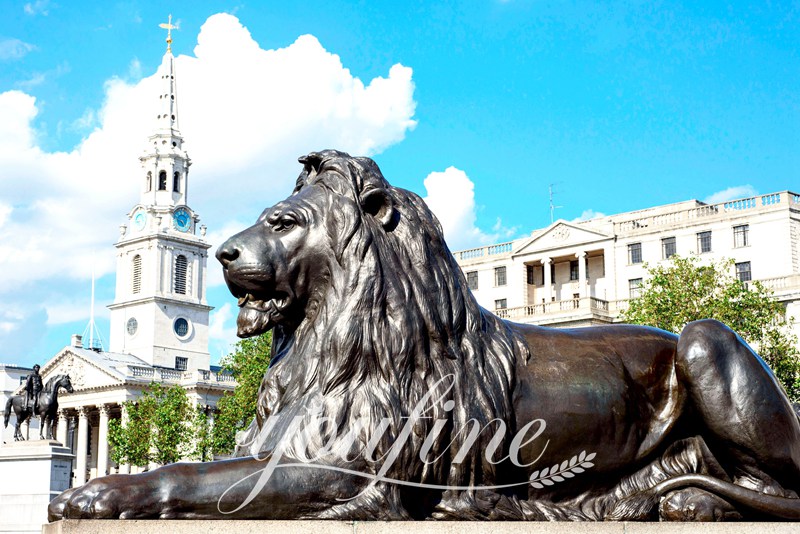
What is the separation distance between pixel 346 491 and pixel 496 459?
2.18 ft

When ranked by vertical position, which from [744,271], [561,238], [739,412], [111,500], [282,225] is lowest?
[111,500]

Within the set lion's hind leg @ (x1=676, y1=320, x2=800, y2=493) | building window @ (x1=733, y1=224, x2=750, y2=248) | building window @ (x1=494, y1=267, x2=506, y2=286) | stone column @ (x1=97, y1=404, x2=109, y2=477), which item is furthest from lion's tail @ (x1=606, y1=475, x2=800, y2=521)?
stone column @ (x1=97, y1=404, x2=109, y2=477)

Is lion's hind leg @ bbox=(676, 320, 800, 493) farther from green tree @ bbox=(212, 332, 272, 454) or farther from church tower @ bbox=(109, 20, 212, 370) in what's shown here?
church tower @ bbox=(109, 20, 212, 370)

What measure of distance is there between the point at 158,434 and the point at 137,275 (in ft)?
176

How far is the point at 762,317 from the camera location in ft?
134

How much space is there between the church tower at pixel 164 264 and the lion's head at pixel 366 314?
10287cm

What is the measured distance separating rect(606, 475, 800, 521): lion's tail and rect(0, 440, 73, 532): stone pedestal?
31.0 m

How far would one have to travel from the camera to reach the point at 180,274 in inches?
4257

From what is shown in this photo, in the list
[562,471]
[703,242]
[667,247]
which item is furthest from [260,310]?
[667,247]

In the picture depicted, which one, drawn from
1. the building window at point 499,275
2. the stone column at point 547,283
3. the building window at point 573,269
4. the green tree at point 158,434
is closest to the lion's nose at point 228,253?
the green tree at point 158,434

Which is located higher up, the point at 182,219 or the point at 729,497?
the point at 182,219

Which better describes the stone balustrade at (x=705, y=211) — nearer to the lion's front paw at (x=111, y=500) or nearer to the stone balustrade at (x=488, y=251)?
the stone balustrade at (x=488, y=251)

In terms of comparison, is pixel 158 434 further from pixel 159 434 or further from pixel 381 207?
pixel 381 207

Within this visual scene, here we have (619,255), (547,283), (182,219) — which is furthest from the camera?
(182,219)
